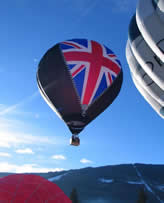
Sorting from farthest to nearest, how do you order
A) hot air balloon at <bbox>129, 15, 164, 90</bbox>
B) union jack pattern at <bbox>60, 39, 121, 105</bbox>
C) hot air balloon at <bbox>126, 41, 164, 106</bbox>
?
1. hot air balloon at <bbox>126, 41, 164, 106</bbox>
2. union jack pattern at <bbox>60, 39, 121, 105</bbox>
3. hot air balloon at <bbox>129, 15, 164, 90</bbox>

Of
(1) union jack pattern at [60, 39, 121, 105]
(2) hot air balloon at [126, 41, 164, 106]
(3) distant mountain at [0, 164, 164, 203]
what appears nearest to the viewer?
(1) union jack pattern at [60, 39, 121, 105]

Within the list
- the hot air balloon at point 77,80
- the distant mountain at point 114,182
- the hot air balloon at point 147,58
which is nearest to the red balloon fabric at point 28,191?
the hot air balloon at point 77,80

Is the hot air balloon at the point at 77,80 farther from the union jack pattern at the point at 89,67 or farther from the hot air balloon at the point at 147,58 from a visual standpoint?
the hot air balloon at the point at 147,58

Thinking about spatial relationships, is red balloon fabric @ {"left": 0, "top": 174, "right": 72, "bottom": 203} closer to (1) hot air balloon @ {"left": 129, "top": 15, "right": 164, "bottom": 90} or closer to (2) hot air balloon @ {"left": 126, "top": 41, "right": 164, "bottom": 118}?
(1) hot air balloon @ {"left": 129, "top": 15, "right": 164, "bottom": 90}

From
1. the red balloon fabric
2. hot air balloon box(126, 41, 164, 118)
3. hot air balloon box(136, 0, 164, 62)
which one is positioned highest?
hot air balloon box(136, 0, 164, 62)

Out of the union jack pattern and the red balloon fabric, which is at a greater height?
the union jack pattern

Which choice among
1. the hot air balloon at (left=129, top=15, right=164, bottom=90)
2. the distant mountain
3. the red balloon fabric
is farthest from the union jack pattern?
the distant mountain
